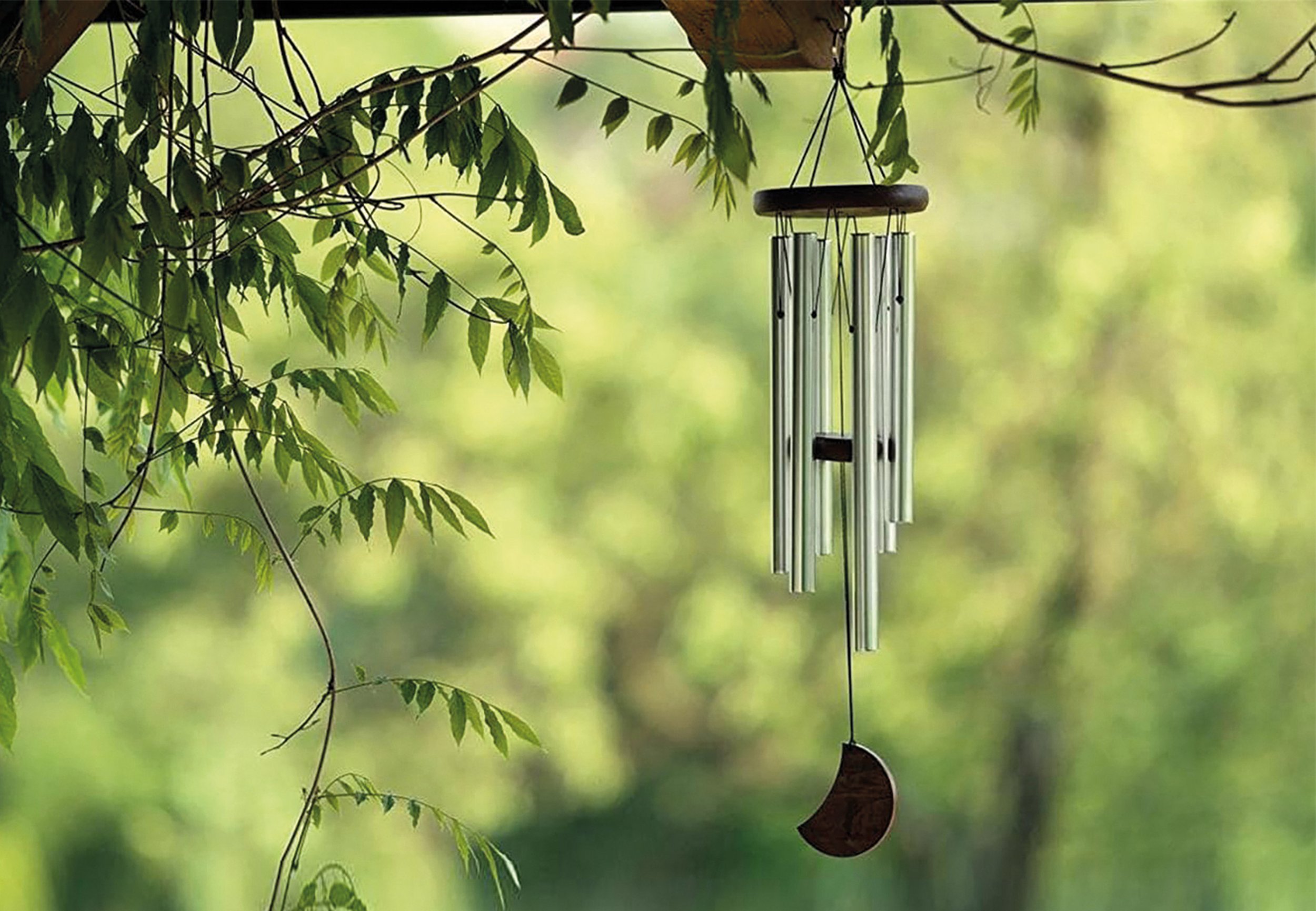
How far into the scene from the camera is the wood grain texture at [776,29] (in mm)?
1623

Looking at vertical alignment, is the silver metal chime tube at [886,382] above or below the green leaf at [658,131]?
below

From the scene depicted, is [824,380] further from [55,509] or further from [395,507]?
[55,509]

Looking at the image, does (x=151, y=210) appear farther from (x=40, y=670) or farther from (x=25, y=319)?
(x=40, y=670)

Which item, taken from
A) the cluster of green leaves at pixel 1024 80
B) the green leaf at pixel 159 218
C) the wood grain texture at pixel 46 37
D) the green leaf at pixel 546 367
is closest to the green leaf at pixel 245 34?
the green leaf at pixel 159 218

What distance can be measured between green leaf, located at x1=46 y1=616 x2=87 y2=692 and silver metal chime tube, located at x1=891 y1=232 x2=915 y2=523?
0.94 m

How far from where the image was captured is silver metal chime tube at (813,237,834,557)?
78.3 inches

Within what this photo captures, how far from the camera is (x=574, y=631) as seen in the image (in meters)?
5.04

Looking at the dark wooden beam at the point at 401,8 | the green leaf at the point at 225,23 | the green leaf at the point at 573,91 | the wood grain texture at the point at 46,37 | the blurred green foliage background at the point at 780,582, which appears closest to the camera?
the green leaf at the point at 225,23

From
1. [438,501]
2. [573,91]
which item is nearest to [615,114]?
[573,91]

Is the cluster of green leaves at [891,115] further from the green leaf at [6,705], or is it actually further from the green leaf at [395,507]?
the green leaf at [6,705]

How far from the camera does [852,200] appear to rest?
1810 mm

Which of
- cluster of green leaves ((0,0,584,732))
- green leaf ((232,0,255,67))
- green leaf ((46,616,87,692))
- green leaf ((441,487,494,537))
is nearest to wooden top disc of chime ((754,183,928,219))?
cluster of green leaves ((0,0,584,732))

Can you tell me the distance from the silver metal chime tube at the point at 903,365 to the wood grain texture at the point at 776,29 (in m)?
0.29

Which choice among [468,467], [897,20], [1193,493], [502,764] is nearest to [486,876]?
[502,764]
